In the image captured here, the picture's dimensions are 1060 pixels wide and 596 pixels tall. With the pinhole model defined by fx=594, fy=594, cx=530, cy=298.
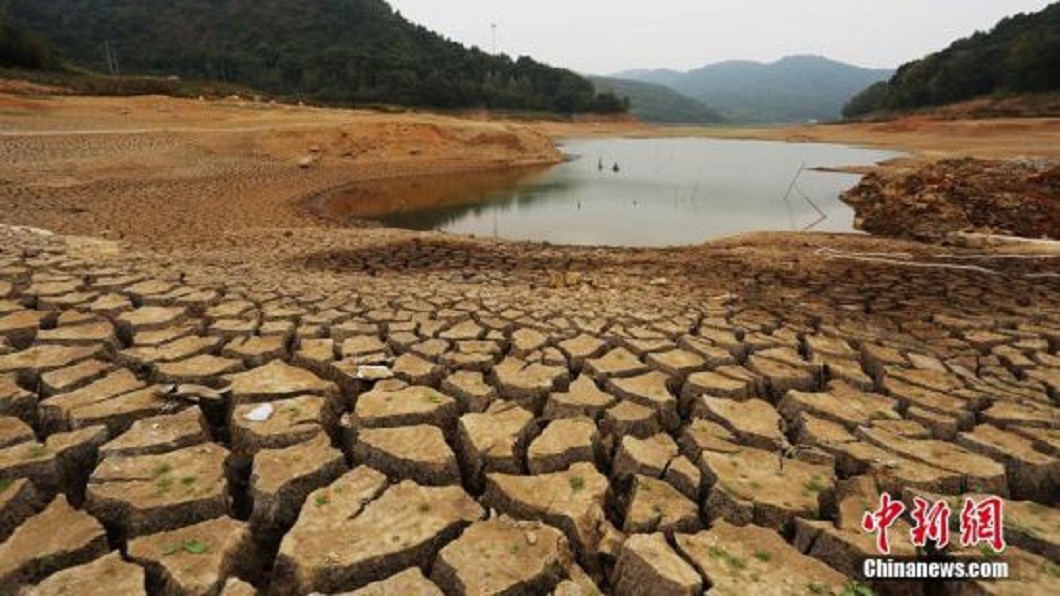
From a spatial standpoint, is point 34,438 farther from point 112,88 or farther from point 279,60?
point 279,60

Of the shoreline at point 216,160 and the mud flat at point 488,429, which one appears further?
the shoreline at point 216,160

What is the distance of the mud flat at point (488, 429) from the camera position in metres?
1.78

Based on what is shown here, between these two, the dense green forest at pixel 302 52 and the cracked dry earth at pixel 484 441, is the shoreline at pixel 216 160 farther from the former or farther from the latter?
the dense green forest at pixel 302 52

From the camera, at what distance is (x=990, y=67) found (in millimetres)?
45562

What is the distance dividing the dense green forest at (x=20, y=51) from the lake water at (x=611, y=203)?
25.1 metres

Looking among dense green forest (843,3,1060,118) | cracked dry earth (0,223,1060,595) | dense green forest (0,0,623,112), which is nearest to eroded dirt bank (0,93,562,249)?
cracked dry earth (0,223,1060,595)

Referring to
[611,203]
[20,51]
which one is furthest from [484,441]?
[20,51]

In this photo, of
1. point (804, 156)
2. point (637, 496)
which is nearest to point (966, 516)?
point (637, 496)

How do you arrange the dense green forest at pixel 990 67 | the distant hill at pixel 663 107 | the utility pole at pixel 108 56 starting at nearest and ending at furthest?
the dense green forest at pixel 990 67 → the utility pole at pixel 108 56 → the distant hill at pixel 663 107

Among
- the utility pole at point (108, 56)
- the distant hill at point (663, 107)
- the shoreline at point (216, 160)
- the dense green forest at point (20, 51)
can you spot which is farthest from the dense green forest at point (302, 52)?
the distant hill at point (663, 107)

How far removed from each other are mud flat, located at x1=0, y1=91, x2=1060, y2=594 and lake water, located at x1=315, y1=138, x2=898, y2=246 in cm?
624

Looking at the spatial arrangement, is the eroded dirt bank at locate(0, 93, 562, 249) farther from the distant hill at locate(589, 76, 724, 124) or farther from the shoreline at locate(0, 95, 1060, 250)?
the distant hill at locate(589, 76, 724, 124)

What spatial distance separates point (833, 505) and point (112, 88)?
3192 cm

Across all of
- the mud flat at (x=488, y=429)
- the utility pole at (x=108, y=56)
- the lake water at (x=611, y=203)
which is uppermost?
the utility pole at (x=108, y=56)
